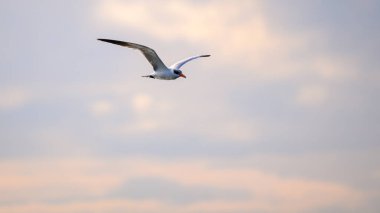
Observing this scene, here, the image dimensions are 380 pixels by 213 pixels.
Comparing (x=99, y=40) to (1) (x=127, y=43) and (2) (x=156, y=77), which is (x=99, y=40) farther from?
(2) (x=156, y=77)

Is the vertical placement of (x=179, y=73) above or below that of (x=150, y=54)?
above

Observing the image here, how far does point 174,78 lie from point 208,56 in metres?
17.6

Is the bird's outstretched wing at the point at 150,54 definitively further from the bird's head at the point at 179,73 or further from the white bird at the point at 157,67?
the bird's head at the point at 179,73

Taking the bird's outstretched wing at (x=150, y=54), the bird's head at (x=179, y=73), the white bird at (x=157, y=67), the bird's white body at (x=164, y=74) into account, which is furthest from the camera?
the bird's head at (x=179, y=73)

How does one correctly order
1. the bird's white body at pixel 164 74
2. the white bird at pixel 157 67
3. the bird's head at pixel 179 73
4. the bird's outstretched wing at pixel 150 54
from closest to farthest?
the bird's outstretched wing at pixel 150 54, the white bird at pixel 157 67, the bird's white body at pixel 164 74, the bird's head at pixel 179 73

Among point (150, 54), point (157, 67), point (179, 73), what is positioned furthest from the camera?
point (179, 73)

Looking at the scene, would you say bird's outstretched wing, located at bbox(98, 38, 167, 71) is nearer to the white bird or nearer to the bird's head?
the white bird

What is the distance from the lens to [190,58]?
11031 centimetres

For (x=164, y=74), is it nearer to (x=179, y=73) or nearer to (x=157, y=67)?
(x=157, y=67)

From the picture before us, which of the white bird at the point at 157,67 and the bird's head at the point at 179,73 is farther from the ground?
the bird's head at the point at 179,73

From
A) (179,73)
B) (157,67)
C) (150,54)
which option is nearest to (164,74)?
(157,67)

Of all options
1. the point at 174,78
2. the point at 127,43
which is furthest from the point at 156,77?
the point at 127,43

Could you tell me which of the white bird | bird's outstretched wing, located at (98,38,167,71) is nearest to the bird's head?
the white bird

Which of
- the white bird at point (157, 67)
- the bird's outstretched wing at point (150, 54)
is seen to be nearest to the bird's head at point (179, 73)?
the white bird at point (157, 67)
